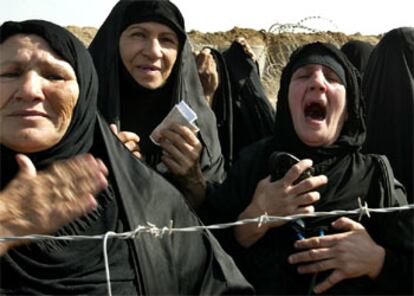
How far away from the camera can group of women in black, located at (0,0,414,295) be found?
7.47ft

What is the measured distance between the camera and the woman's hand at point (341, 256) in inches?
102

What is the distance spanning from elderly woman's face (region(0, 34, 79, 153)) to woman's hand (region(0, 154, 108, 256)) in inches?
4.6

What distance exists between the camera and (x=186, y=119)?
3092 mm

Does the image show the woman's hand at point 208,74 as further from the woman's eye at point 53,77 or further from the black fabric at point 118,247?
the woman's eye at point 53,77

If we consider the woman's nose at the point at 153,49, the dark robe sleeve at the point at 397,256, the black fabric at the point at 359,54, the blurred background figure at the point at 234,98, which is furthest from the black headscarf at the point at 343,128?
the black fabric at the point at 359,54

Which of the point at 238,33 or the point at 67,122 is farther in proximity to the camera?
the point at 238,33

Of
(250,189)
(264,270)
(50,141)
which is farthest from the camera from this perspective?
(250,189)

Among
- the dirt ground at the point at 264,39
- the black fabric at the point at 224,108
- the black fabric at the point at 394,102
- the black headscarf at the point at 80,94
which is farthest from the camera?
the dirt ground at the point at 264,39

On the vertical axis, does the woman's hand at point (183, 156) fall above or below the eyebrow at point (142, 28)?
below

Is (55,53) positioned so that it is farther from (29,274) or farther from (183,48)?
(183,48)

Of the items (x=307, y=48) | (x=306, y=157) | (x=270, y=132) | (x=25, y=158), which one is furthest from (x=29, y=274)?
(x=270, y=132)

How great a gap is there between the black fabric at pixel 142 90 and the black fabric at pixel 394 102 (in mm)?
920

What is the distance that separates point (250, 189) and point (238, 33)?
67.4 ft

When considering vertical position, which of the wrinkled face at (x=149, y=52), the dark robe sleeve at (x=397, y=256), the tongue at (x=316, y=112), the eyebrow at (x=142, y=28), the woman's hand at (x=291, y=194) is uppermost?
the eyebrow at (x=142, y=28)
